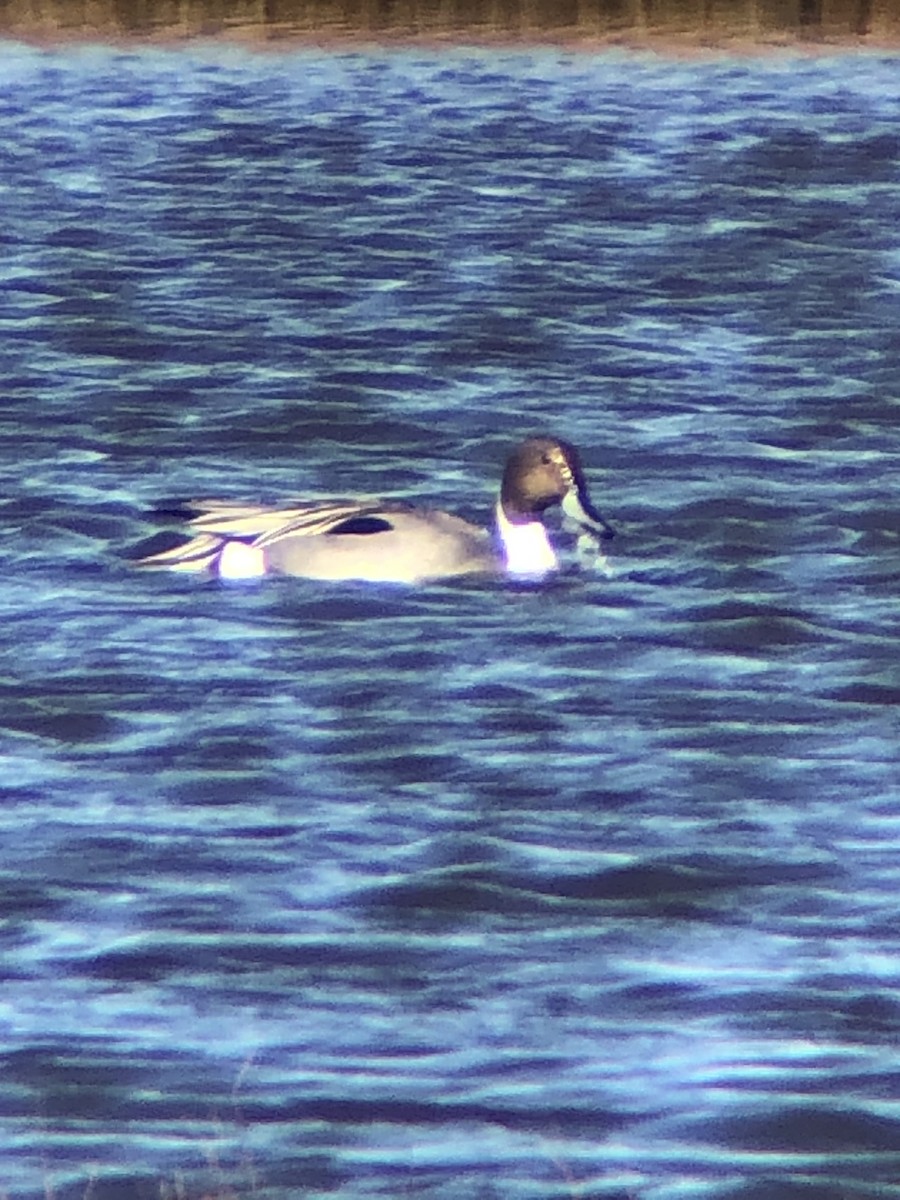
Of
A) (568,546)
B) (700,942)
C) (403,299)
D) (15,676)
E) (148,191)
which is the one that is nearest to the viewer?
(700,942)

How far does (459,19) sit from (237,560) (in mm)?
20964

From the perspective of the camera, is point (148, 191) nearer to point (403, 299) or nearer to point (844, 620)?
point (403, 299)

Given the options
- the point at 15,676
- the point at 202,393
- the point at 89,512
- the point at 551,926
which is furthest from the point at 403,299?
the point at 551,926

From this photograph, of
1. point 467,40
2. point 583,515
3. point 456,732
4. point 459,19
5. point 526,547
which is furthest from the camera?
point 459,19

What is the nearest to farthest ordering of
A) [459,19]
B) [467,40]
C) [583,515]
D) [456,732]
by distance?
[456,732] < [583,515] < [467,40] < [459,19]

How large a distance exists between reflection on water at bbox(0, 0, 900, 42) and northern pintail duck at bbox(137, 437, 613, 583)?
19151 millimetres

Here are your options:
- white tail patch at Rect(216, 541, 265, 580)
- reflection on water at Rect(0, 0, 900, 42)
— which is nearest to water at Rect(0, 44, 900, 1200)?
white tail patch at Rect(216, 541, 265, 580)

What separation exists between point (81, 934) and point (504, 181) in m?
16.5

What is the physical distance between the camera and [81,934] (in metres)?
8.35

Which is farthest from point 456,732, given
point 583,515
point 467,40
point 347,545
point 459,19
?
point 459,19

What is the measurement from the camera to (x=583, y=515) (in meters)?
13.2

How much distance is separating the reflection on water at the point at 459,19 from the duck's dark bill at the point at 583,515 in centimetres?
1874

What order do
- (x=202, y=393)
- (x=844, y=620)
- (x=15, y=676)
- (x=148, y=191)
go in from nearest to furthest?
(x=15, y=676), (x=844, y=620), (x=202, y=393), (x=148, y=191)

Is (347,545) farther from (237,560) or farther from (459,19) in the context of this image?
(459,19)
